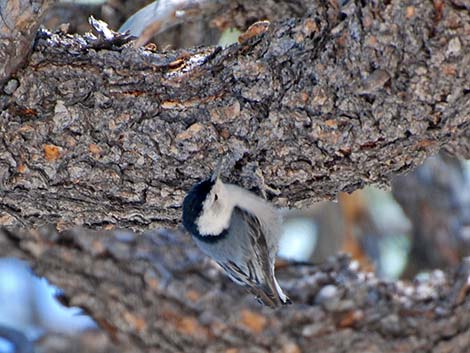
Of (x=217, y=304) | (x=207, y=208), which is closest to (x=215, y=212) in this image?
(x=207, y=208)

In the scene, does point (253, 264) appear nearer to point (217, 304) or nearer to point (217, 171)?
point (217, 171)

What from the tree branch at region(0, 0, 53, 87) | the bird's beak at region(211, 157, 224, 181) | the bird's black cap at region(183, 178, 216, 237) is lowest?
the bird's black cap at region(183, 178, 216, 237)

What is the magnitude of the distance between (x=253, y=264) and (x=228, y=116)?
2.07 feet

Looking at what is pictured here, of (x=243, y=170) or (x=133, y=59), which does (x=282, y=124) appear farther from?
(x=133, y=59)

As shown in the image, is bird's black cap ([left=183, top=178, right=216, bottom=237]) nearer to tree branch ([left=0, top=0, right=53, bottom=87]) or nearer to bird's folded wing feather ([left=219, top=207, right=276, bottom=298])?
bird's folded wing feather ([left=219, top=207, right=276, bottom=298])

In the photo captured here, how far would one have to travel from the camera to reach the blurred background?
3291 millimetres

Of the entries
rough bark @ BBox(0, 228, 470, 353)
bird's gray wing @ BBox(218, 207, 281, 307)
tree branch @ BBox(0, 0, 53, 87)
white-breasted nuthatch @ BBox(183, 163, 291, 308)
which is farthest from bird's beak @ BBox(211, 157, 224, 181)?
rough bark @ BBox(0, 228, 470, 353)

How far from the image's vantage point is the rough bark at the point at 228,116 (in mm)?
1842

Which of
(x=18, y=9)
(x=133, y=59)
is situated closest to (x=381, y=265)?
(x=133, y=59)

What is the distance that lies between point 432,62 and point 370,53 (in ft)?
0.43

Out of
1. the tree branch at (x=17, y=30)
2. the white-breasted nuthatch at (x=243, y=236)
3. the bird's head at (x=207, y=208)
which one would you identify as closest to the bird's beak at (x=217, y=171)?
the bird's head at (x=207, y=208)

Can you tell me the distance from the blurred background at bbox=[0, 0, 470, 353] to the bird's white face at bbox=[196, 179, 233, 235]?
2.15 ft

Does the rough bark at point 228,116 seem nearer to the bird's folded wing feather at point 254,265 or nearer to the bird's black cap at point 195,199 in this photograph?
the bird's black cap at point 195,199

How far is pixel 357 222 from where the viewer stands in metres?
4.38
